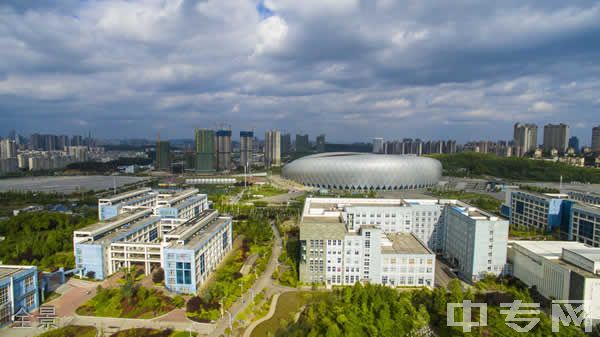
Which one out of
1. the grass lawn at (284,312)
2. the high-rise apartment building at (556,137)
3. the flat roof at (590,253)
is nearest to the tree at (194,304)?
the grass lawn at (284,312)

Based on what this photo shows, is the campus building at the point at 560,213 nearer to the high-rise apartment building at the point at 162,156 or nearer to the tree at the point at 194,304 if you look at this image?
the tree at the point at 194,304

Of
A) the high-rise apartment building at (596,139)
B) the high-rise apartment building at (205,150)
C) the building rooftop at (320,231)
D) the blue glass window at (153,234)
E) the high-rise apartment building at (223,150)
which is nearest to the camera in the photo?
the building rooftop at (320,231)

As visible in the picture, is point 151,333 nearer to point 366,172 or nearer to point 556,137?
point 366,172

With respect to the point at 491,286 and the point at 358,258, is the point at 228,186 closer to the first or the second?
the point at 358,258

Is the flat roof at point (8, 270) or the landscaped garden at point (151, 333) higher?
the flat roof at point (8, 270)

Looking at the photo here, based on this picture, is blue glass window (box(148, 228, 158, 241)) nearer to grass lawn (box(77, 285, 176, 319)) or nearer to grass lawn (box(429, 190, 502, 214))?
grass lawn (box(77, 285, 176, 319))

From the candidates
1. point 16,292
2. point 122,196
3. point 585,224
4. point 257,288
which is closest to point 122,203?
point 122,196
